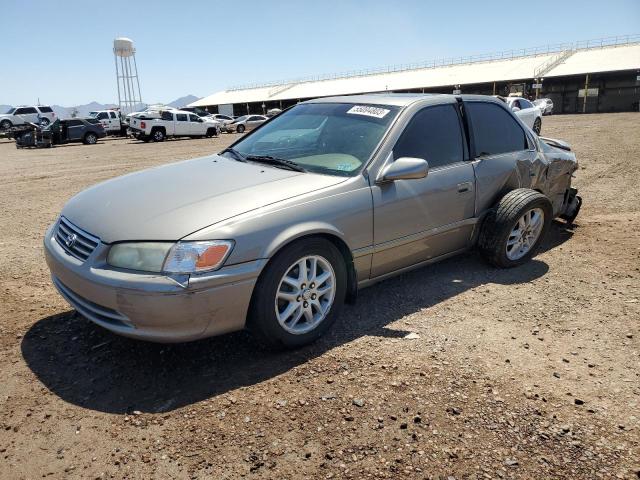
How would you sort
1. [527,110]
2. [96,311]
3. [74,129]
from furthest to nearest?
[74,129] → [527,110] → [96,311]

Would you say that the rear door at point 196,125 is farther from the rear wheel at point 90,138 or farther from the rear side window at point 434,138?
the rear side window at point 434,138

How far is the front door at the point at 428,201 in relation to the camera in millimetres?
3475

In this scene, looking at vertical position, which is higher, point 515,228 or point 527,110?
point 527,110

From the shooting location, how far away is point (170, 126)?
2797 centimetres

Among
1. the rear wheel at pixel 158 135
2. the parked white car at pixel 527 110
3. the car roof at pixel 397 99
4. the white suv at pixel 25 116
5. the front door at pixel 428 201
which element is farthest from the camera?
the white suv at pixel 25 116

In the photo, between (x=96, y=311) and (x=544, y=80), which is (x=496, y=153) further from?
(x=544, y=80)

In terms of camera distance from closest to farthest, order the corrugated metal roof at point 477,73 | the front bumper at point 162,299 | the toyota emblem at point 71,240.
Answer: the front bumper at point 162,299
the toyota emblem at point 71,240
the corrugated metal roof at point 477,73

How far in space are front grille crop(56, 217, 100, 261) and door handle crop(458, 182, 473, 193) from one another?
273 centimetres

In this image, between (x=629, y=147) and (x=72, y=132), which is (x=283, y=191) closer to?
(x=629, y=147)

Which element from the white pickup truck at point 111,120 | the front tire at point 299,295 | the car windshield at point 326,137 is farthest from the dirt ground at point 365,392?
the white pickup truck at point 111,120

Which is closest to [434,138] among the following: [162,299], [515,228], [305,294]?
[515,228]

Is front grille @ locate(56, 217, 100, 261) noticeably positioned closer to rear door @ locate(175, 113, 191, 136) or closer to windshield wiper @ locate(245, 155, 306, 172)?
windshield wiper @ locate(245, 155, 306, 172)

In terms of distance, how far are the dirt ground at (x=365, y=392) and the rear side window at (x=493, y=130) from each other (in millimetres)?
1213

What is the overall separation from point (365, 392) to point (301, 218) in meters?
1.08
